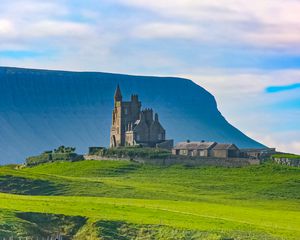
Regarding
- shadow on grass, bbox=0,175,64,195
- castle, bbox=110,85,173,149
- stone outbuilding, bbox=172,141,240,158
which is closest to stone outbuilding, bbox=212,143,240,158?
stone outbuilding, bbox=172,141,240,158

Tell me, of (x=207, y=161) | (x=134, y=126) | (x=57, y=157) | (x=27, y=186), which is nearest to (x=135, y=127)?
(x=134, y=126)

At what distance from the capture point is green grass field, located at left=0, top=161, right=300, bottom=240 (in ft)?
187

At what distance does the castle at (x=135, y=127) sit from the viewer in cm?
14262

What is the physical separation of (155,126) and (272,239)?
8940 centimetres

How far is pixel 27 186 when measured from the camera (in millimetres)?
88188

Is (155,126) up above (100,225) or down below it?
above

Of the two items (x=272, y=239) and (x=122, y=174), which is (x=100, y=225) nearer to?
(x=272, y=239)

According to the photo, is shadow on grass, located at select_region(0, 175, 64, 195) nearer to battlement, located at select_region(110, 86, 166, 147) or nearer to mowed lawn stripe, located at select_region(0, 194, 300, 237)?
mowed lawn stripe, located at select_region(0, 194, 300, 237)

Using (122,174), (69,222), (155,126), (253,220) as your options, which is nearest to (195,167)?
(122,174)

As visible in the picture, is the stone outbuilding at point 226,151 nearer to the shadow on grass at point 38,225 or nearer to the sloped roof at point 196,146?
the sloped roof at point 196,146

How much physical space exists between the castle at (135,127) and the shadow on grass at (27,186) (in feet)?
166

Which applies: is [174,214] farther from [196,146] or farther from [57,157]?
[57,157]

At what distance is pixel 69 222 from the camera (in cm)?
5822

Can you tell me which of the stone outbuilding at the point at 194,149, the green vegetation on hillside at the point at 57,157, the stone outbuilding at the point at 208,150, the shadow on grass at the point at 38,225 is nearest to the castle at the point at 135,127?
the stone outbuilding at the point at 194,149
